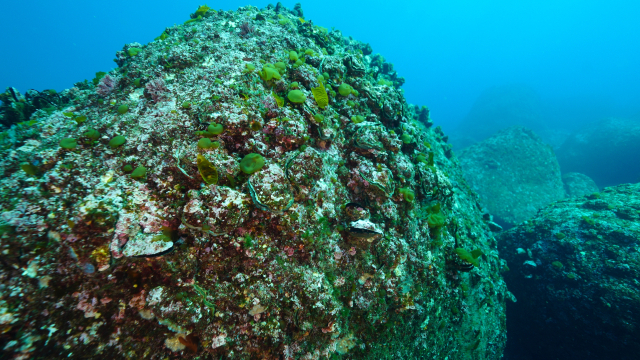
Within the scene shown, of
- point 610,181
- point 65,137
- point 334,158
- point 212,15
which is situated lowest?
point 65,137

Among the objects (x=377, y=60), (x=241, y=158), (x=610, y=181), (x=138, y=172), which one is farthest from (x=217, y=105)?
(x=610, y=181)

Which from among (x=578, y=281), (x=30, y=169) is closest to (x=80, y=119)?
(x=30, y=169)

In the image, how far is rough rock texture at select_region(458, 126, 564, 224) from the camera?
47.7ft

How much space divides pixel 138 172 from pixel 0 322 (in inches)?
61.5

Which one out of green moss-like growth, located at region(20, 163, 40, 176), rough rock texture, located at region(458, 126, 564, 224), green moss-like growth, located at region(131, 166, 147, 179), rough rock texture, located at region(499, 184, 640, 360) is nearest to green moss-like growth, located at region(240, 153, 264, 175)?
green moss-like growth, located at region(131, 166, 147, 179)

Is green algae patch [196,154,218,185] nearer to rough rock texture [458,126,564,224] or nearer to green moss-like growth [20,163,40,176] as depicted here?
green moss-like growth [20,163,40,176]

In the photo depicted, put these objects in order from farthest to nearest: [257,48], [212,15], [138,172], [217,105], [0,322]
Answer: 1. [212,15]
2. [257,48]
3. [217,105]
4. [138,172]
5. [0,322]

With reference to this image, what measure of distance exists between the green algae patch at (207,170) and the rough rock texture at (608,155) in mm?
30919

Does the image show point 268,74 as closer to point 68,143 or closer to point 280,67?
point 280,67

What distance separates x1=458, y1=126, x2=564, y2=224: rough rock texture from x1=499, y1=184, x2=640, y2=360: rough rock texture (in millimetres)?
6063

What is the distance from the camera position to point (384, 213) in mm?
3768

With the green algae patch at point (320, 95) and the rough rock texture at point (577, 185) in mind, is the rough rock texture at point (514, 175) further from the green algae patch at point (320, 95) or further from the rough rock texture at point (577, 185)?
the green algae patch at point (320, 95)

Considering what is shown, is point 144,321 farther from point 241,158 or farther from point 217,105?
point 217,105

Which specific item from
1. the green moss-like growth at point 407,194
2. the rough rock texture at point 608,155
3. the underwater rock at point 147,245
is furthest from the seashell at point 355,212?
the rough rock texture at point 608,155
